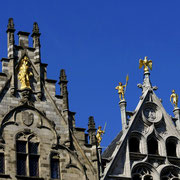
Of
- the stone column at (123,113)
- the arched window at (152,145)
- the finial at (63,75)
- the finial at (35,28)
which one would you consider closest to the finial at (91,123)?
the stone column at (123,113)

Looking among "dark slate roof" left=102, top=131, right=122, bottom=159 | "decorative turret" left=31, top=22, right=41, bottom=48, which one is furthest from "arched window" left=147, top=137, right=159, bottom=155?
"decorative turret" left=31, top=22, right=41, bottom=48

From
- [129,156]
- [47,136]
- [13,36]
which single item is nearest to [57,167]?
[47,136]

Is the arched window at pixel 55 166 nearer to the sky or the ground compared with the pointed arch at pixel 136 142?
nearer to the ground

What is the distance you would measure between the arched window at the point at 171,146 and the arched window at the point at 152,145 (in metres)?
0.72

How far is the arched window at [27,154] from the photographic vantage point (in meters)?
36.6

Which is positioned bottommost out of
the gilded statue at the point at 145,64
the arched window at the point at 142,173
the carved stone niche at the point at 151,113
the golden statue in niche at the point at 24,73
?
the arched window at the point at 142,173

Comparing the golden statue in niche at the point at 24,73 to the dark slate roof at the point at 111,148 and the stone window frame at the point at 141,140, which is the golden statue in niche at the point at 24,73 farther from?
the stone window frame at the point at 141,140

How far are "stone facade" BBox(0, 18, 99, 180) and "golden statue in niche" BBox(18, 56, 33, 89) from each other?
171 millimetres

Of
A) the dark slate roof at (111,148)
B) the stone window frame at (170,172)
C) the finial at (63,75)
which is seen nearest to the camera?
the stone window frame at (170,172)

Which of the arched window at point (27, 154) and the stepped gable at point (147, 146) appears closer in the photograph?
the arched window at point (27, 154)

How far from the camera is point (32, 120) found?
3788 centimetres

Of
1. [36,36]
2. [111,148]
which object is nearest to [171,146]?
[111,148]

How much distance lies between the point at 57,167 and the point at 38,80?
16.4 ft

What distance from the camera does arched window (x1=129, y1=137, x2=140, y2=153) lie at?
39.8 meters
